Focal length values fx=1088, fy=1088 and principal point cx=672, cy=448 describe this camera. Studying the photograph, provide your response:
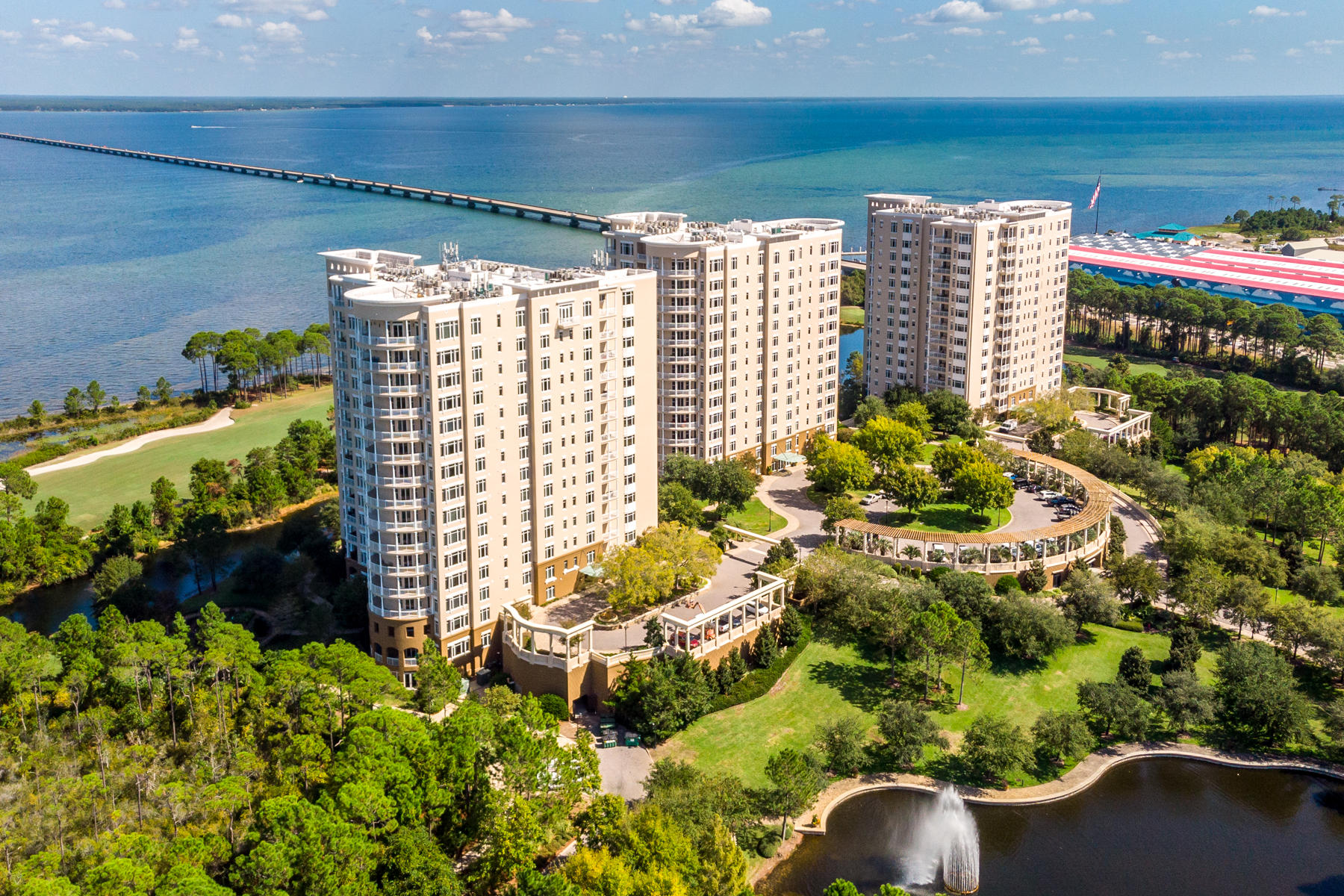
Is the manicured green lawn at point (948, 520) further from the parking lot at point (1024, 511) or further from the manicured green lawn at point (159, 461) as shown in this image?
the manicured green lawn at point (159, 461)

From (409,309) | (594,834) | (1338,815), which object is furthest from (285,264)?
(1338,815)

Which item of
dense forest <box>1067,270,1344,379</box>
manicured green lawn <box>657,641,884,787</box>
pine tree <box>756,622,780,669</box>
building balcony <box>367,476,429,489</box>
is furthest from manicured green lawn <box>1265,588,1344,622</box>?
dense forest <box>1067,270,1344,379</box>

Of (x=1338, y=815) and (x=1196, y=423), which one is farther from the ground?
(x=1196, y=423)

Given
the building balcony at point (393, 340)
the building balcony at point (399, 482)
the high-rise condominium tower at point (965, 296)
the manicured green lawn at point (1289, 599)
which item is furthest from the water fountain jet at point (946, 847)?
the high-rise condominium tower at point (965, 296)

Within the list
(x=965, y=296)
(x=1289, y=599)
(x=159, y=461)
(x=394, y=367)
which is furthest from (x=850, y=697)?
(x=159, y=461)

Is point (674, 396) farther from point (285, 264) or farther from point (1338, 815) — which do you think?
point (285, 264)

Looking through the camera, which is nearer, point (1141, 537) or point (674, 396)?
point (1141, 537)
